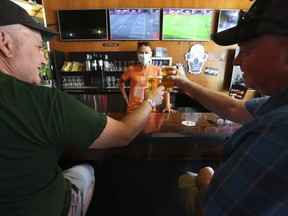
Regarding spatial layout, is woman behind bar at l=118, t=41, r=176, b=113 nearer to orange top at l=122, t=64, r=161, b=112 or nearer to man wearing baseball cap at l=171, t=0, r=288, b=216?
orange top at l=122, t=64, r=161, b=112

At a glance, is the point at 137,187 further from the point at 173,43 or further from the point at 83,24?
the point at 83,24

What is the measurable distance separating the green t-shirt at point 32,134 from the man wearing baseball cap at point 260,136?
0.53 meters

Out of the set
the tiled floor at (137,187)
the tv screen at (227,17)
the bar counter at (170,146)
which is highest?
the tv screen at (227,17)

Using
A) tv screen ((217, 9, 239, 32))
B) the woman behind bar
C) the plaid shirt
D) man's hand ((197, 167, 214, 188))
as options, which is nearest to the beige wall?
tv screen ((217, 9, 239, 32))

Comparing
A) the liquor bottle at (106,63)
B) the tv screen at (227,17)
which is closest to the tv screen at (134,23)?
the liquor bottle at (106,63)

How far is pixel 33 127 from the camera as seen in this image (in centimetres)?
78

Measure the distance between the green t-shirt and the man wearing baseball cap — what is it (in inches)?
21.0

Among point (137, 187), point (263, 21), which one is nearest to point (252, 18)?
point (263, 21)

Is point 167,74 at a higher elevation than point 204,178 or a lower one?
higher

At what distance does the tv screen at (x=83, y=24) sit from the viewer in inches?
167

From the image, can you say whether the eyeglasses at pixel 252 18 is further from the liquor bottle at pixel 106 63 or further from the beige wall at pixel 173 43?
the beige wall at pixel 173 43

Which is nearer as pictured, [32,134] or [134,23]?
[32,134]

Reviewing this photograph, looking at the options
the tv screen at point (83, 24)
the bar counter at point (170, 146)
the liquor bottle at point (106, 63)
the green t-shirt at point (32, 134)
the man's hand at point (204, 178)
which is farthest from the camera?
the liquor bottle at point (106, 63)

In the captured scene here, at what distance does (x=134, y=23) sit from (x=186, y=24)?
1119mm
